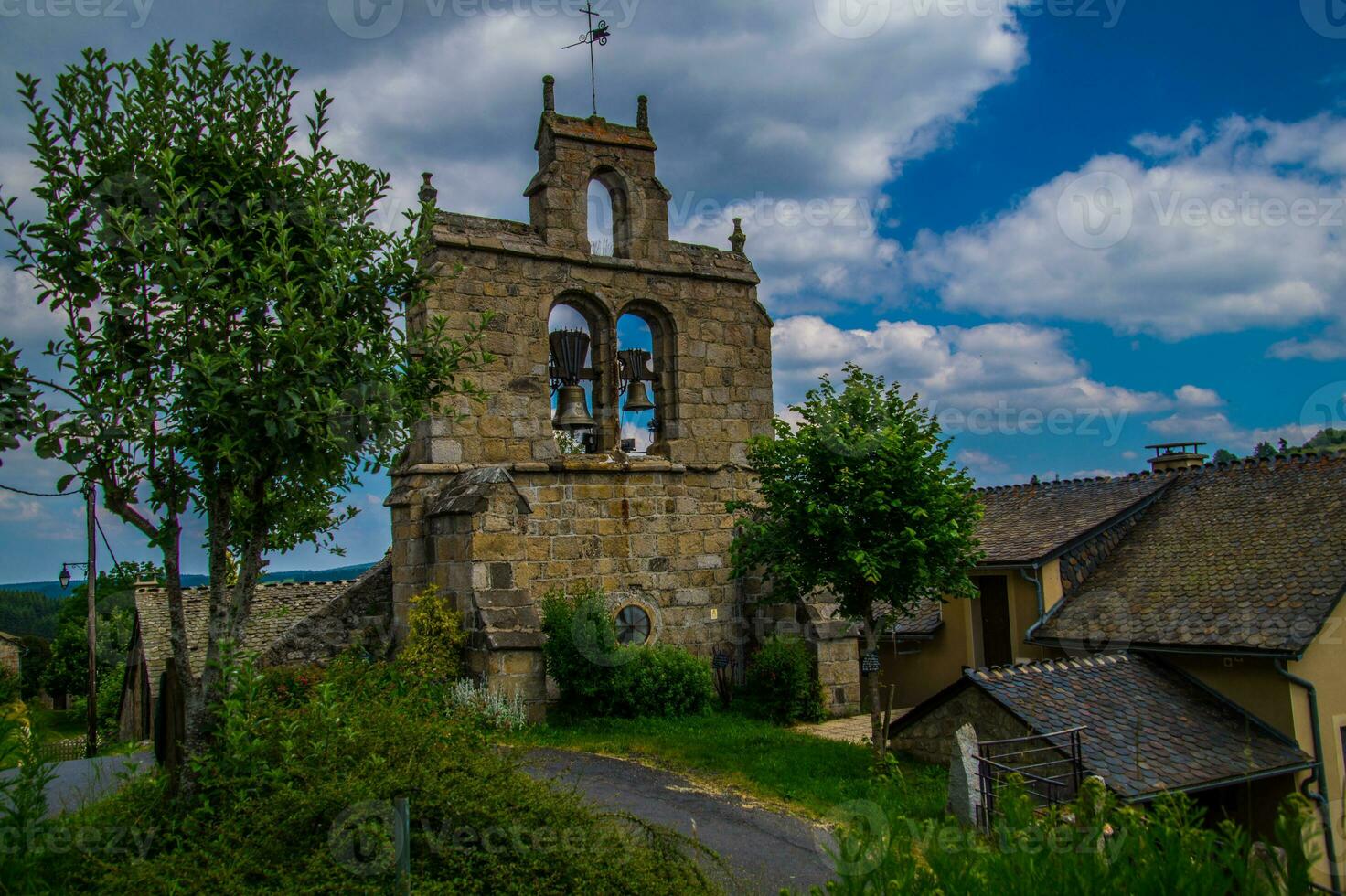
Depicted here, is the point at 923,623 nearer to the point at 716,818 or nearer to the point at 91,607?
the point at 716,818

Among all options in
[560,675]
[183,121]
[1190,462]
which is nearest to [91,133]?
[183,121]

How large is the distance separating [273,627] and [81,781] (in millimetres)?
13618

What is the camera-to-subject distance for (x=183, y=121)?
612 centimetres

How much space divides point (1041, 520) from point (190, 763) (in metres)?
15.5

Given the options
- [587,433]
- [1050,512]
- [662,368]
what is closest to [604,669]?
[587,433]

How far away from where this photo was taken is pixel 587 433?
14125 mm

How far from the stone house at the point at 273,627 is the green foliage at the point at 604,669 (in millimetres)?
2556

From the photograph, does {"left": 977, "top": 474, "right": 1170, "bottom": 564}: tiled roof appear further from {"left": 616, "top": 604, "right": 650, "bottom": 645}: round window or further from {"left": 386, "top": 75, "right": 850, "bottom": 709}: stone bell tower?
{"left": 616, "top": 604, "right": 650, "bottom": 645}: round window

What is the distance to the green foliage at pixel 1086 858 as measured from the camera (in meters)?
2.88

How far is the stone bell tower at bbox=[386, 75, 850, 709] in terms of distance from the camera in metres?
11.8

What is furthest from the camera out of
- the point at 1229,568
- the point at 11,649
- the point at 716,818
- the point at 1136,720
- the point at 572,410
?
the point at 11,649

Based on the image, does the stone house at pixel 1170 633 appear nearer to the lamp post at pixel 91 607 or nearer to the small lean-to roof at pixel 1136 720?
the small lean-to roof at pixel 1136 720

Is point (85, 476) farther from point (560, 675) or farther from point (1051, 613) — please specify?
point (1051, 613)

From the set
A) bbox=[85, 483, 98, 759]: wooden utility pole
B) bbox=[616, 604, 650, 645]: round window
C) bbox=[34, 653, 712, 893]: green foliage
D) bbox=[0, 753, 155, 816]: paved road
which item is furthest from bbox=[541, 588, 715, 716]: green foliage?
bbox=[85, 483, 98, 759]: wooden utility pole
